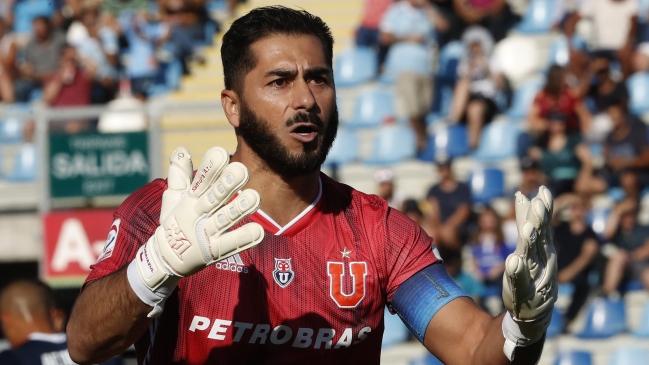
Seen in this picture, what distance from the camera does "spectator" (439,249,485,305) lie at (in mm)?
8305

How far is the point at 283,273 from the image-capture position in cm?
319

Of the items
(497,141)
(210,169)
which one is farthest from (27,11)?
(210,169)

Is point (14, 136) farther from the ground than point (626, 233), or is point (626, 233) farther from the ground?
point (14, 136)

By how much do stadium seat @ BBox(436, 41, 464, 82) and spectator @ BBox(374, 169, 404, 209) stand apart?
1.44m

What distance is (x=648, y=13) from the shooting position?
9508 mm

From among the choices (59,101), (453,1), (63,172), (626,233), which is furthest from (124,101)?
(626,233)

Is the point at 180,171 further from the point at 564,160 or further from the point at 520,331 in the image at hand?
the point at 564,160

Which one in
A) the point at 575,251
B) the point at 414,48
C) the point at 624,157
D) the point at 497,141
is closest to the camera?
the point at 575,251

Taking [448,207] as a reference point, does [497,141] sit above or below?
above

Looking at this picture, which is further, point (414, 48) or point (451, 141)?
point (414, 48)

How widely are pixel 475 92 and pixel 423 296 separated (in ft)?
21.1

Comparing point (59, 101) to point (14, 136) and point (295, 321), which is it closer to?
point (14, 136)

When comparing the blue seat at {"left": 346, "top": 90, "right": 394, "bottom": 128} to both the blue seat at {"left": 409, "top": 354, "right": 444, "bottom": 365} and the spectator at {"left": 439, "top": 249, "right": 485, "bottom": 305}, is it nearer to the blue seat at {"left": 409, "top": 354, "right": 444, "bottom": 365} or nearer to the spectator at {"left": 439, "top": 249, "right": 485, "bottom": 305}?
the spectator at {"left": 439, "top": 249, "right": 485, "bottom": 305}

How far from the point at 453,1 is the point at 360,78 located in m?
1.34
